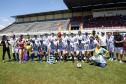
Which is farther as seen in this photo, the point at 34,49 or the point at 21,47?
the point at 34,49

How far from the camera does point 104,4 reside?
4644cm

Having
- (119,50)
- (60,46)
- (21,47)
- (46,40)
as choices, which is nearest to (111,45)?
(119,50)

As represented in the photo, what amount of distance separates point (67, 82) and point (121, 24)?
33.8 m

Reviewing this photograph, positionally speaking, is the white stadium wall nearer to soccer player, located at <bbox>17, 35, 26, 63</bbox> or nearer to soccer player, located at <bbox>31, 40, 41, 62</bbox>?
soccer player, located at <bbox>31, 40, 41, 62</bbox>

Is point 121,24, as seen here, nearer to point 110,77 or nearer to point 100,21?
point 100,21

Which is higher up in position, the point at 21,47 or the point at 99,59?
the point at 21,47

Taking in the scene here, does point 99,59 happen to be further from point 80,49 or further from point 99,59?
point 80,49

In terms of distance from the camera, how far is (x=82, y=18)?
51.0 metres

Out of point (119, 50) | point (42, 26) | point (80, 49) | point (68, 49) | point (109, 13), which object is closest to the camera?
point (119, 50)

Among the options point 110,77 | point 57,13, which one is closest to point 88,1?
point 57,13

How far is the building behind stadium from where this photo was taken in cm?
4431

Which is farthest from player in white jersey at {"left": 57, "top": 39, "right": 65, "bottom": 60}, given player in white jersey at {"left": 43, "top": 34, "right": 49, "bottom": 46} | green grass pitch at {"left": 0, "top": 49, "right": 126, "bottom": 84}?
green grass pitch at {"left": 0, "top": 49, "right": 126, "bottom": 84}

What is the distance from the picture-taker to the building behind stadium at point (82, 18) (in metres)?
44.3

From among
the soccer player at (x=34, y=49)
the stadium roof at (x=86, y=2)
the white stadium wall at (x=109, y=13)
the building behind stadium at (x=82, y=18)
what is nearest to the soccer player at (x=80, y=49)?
the soccer player at (x=34, y=49)
